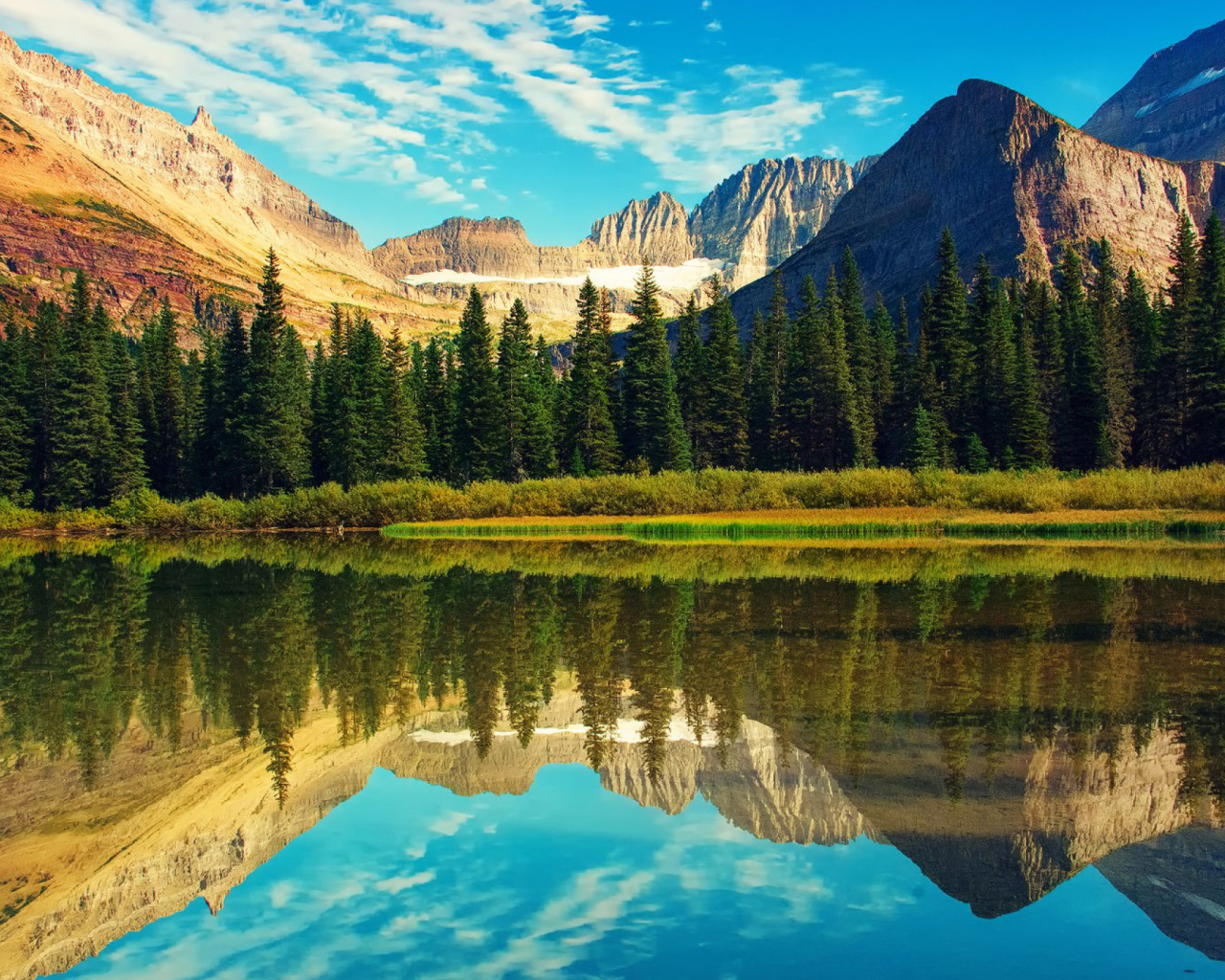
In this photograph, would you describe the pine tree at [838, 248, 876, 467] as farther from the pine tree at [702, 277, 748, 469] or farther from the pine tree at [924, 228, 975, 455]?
the pine tree at [702, 277, 748, 469]

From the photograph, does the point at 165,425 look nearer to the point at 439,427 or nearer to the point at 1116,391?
the point at 439,427

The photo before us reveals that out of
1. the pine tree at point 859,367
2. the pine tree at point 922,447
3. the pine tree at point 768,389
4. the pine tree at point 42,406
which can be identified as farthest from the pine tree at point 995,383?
the pine tree at point 42,406

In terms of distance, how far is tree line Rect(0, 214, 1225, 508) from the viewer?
77.0 m

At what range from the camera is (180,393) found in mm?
90000

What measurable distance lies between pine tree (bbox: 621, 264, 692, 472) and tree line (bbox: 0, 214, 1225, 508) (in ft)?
0.61

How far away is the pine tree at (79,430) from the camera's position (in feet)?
249

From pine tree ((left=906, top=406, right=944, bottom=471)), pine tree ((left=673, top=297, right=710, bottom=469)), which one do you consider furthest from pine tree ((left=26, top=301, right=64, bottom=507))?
pine tree ((left=906, top=406, right=944, bottom=471))

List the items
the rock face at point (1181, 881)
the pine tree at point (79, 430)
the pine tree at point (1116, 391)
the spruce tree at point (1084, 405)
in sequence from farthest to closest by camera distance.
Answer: the spruce tree at point (1084, 405)
the pine tree at point (1116, 391)
the pine tree at point (79, 430)
the rock face at point (1181, 881)

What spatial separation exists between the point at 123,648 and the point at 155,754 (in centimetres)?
854

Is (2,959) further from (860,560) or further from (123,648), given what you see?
(860,560)

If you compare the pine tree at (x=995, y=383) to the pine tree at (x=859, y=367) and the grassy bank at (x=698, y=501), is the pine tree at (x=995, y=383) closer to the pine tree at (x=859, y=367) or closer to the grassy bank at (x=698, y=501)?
the pine tree at (x=859, y=367)

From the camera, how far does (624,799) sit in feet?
35.8

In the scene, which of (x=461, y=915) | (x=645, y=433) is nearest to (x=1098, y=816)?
(x=461, y=915)

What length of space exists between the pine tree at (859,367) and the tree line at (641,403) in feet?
0.92
